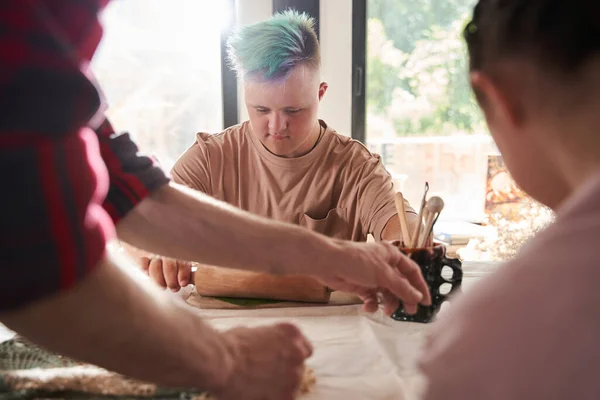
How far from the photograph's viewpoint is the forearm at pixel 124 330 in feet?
1.41

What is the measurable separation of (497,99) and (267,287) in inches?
22.2

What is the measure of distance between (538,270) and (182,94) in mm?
2663

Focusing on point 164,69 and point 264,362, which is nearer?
point 264,362

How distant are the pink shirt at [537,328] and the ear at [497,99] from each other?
142mm

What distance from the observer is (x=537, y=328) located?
40cm

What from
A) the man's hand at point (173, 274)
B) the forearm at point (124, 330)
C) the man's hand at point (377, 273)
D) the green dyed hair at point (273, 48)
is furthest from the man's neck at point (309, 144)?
the forearm at point (124, 330)

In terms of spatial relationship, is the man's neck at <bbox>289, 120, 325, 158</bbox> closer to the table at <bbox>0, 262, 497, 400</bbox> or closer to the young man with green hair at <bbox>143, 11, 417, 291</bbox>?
the young man with green hair at <bbox>143, 11, 417, 291</bbox>

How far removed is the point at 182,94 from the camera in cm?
290

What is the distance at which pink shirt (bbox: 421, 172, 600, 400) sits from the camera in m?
0.39

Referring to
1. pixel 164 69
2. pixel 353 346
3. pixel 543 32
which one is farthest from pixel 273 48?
pixel 164 69

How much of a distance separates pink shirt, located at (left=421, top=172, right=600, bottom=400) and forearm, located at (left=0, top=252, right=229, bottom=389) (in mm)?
203

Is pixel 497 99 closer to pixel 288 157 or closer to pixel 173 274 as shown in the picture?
pixel 173 274

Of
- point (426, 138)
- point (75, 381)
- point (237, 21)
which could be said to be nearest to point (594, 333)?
point (75, 381)

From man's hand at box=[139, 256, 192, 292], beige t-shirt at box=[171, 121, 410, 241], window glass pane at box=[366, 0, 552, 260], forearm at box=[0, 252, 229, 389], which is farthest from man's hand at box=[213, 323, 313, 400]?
window glass pane at box=[366, 0, 552, 260]
